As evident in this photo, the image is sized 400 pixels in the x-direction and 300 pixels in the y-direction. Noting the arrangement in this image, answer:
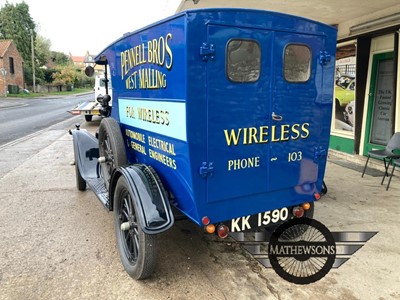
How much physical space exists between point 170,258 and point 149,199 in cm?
90

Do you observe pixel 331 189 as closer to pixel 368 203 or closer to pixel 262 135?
pixel 368 203

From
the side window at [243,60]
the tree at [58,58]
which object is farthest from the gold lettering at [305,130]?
the tree at [58,58]

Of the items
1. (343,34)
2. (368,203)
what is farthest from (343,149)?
(368,203)

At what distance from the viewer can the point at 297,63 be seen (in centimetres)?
293

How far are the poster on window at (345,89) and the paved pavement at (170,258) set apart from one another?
8.56 feet

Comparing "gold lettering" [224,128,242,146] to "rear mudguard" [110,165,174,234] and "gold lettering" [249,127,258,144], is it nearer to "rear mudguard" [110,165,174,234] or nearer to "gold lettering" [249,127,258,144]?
"gold lettering" [249,127,258,144]

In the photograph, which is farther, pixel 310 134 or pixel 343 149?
pixel 343 149

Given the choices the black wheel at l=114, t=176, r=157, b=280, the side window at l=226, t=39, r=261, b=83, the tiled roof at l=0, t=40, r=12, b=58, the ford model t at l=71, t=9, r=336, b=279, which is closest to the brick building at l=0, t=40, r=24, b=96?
the tiled roof at l=0, t=40, r=12, b=58

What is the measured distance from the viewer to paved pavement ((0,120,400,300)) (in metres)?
2.85

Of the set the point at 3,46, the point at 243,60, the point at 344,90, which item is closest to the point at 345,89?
the point at 344,90

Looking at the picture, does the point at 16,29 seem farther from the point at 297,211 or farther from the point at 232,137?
the point at 297,211

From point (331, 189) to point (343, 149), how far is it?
9.15 ft

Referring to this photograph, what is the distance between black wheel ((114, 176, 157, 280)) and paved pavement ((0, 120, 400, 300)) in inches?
4.9

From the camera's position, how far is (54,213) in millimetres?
4660
